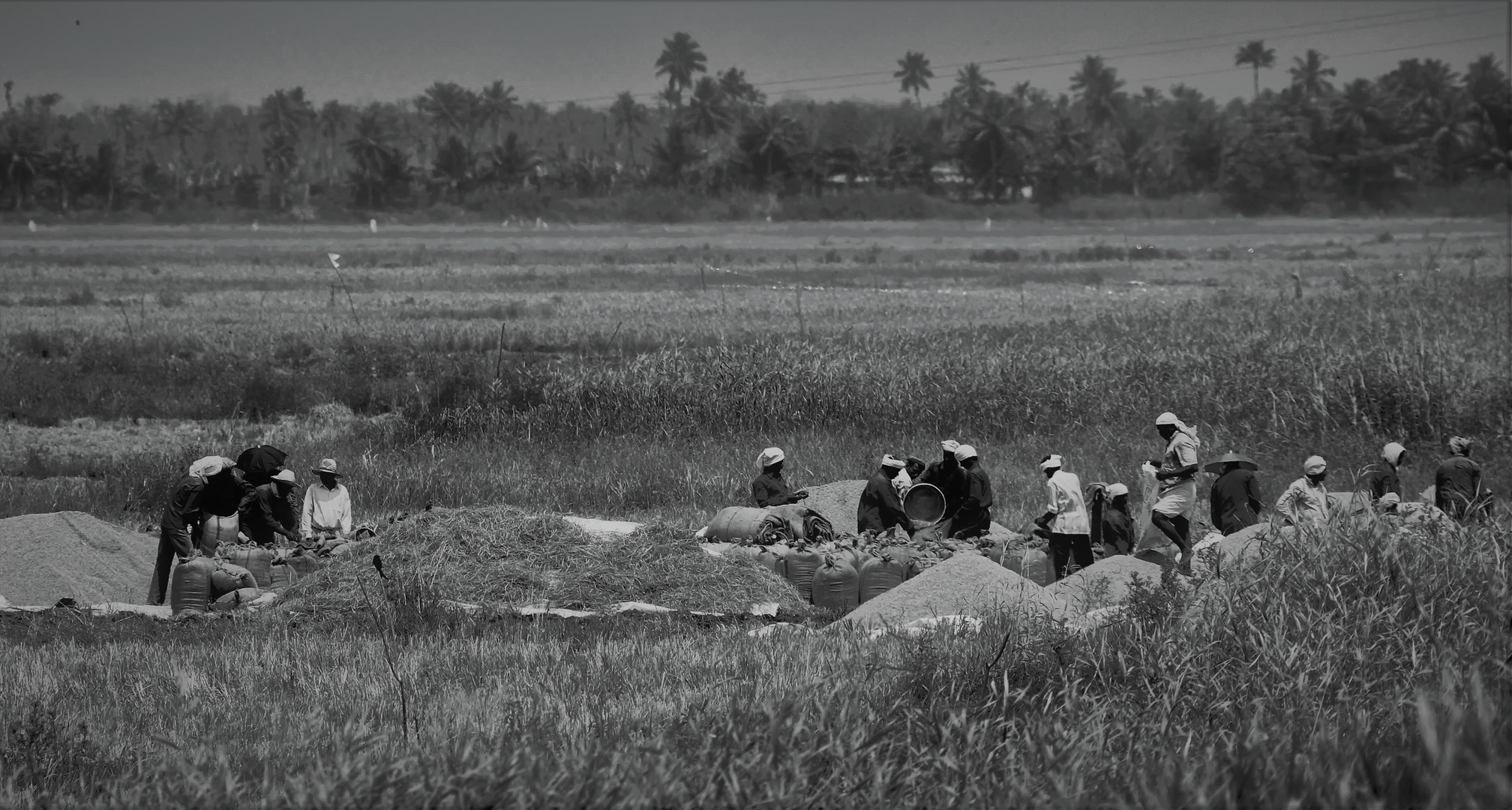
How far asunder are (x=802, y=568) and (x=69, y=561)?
670cm

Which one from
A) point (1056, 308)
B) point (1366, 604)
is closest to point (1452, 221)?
point (1056, 308)

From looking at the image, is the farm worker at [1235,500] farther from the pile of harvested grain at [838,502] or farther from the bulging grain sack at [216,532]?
the bulging grain sack at [216,532]

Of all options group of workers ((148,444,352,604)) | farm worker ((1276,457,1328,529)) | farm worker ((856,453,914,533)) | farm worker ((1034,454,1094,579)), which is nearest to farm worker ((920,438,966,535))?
farm worker ((856,453,914,533))

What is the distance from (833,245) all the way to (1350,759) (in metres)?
69.3

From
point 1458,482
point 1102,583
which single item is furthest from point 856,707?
point 1458,482

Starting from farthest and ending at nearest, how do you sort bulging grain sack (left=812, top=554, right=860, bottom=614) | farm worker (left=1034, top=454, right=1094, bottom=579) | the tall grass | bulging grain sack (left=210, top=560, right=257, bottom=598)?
1. farm worker (left=1034, top=454, right=1094, bottom=579)
2. bulging grain sack (left=812, top=554, right=860, bottom=614)
3. bulging grain sack (left=210, top=560, right=257, bottom=598)
4. the tall grass

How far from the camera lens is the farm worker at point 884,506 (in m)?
14.3

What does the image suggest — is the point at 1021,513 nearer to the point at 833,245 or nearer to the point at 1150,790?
the point at 1150,790

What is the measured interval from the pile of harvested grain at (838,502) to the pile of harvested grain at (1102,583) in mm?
4522

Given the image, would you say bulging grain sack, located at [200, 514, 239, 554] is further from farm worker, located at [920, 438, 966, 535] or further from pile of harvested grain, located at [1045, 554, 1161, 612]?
pile of harvested grain, located at [1045, 554, 1161, 612]

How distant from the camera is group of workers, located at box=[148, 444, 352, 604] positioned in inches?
494

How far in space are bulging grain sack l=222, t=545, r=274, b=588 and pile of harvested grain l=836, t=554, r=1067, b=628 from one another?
5.30 m

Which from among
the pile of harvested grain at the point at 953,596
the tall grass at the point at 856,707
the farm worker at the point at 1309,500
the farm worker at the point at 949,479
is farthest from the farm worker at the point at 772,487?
the farm worker at the point at 1309,500

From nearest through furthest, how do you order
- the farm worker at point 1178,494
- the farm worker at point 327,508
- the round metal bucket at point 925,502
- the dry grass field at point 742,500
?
the dry grass field at point 742,500
the farm worker at point 1178,494
the farm worker at point 327,508
the round metal bucket at point 925,502
